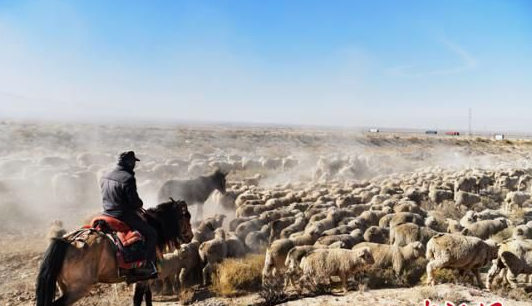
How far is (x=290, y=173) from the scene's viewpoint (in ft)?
88.0

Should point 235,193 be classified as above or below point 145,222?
below

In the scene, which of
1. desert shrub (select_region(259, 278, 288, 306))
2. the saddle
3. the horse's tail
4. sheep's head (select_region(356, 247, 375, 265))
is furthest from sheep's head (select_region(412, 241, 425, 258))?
the horse's tail

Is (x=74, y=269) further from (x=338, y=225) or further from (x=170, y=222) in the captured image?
(x=338, y=225)

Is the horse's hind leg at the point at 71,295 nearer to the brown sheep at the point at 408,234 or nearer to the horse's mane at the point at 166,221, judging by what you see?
the horse's mane at the point at 166,221

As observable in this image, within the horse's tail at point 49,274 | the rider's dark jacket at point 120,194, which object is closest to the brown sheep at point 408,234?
the rider's dark jacket at point 120,194

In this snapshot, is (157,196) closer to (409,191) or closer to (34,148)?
(409,191)

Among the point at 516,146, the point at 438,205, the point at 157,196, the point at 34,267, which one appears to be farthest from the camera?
the point at 516,146

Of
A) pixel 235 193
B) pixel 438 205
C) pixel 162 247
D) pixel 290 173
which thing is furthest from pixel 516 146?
pixel 162 247

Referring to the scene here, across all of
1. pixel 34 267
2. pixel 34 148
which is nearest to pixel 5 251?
pixel 34 267

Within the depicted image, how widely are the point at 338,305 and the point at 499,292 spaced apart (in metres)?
3.50

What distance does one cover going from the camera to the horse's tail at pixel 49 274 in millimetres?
4809

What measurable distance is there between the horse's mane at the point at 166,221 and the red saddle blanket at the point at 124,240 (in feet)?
2.47

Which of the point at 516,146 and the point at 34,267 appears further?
the point at 516,146

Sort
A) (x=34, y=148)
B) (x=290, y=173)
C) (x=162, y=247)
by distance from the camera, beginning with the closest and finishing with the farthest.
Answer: (x=162, y=247) < (x=290, y=173) < (x=34, y=148)
